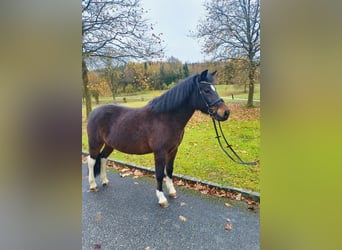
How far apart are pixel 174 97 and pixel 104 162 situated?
0.58 m

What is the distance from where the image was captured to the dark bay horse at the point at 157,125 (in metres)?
1.29

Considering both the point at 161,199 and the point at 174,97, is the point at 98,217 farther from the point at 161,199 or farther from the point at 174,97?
the point at 174,97

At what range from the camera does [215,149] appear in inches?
52.3

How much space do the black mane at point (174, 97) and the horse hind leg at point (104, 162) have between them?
1.27 feet

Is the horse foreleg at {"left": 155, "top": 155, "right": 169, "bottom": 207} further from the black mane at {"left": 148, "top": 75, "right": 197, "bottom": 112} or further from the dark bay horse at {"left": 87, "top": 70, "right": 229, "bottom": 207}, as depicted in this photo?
the black mane at {"left": 148, "top": 75, "right": 197, "bottom": 112}

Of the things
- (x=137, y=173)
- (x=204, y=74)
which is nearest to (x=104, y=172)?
(x=137, y=173)

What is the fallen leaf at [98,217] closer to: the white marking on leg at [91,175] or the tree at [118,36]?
the white marking on leg at [91,175]

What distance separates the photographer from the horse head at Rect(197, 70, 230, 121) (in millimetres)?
1267

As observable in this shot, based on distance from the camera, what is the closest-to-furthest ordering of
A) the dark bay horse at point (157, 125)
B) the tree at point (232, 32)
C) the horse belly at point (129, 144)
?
the tree at point (232, 32)
the dark bay horse at point (157, 125)
the horse belly at point (129, 144)

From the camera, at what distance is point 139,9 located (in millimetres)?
1246

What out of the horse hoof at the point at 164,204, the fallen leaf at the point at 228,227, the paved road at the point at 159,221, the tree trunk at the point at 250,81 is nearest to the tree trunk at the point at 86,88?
the paved road at the point at 159,221

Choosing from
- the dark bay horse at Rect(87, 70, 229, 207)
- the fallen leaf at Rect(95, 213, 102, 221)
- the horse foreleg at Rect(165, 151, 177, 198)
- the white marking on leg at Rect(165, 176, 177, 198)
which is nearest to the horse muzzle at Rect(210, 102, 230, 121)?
the dark bay horse at Rect(87, 70, 229, 207)

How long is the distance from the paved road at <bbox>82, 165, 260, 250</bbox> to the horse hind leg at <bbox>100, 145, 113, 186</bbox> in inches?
1.2
